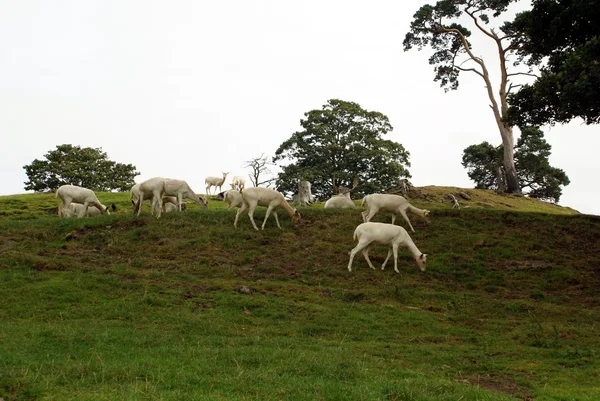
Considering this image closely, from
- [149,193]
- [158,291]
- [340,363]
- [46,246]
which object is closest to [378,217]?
[149,193]

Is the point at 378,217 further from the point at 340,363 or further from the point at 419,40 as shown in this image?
the point at 419,40

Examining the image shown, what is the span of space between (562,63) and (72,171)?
45977 millimetres

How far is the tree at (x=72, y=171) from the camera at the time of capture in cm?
5506

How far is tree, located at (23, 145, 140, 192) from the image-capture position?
5506 cm

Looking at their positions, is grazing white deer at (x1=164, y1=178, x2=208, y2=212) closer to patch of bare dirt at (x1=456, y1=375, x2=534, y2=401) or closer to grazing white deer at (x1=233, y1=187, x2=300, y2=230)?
grazing white deer at (x1=233, y1=187, x2=300, y2=230)

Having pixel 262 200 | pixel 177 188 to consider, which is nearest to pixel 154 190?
pixel 177 188

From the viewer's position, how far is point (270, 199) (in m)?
23.6

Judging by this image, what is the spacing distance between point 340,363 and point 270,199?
13950 millimetres

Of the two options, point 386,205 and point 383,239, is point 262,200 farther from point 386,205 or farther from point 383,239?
point 383,239

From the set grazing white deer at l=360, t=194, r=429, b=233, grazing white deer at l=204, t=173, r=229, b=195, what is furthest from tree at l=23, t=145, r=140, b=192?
grazing white deer at l=360, t=194, r=429, b=233

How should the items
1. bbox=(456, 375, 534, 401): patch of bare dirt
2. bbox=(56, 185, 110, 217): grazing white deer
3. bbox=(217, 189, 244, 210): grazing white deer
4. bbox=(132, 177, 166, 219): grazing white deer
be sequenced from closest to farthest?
1. bbox=(456, 375, 534, 401): patch of bare dirt
2. bbox=(217, 189, 244, 210): grazing white deer
3. bbox=(132, 177, 166, 219): grazing white deer
4. bbox=(56, 185, 110, 217): grazing white deer

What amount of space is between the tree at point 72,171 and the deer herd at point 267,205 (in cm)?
2758

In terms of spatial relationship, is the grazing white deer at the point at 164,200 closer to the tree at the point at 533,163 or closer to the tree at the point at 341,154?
the tree at the point at 341,154

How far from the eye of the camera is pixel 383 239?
769 inches
